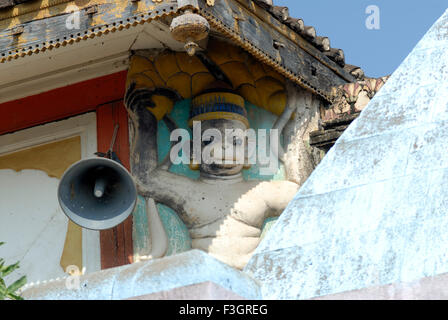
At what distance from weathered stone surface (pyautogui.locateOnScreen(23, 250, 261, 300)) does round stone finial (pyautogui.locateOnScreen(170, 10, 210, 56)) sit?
3.70 m

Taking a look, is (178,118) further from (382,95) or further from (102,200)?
(382,95)

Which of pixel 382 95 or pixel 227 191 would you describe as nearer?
pixel 382 95

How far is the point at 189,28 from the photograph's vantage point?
8.34 m

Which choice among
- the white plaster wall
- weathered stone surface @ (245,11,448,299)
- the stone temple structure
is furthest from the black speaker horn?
weathered stone surface @ (245,11,448,299)

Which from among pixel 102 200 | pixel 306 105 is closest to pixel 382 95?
pixel 102 200

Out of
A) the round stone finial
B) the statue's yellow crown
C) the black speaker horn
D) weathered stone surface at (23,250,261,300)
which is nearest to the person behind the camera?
weathered stone surface at (23,250,261,300)

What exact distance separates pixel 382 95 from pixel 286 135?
14.2ft

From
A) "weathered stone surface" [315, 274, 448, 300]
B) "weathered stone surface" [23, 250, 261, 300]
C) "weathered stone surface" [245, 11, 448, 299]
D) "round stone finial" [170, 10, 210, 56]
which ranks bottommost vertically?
"weathered stone surface" [315, 274, 448, 300]

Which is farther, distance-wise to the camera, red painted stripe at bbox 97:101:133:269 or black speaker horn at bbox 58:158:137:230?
red painted stripe at bbox 97:101:133:269

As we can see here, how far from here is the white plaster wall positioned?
9.55 m

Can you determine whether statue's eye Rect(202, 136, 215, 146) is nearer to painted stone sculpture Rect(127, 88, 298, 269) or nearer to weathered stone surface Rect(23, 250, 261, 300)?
painted stone sculpture Rect(127, 88, 298, 269)

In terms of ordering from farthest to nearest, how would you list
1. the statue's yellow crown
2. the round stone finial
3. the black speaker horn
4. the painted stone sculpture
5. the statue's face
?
the statue's yellow crown, the statue's face, the painted stone sculpture, the black speaker horn, the round stone finial
